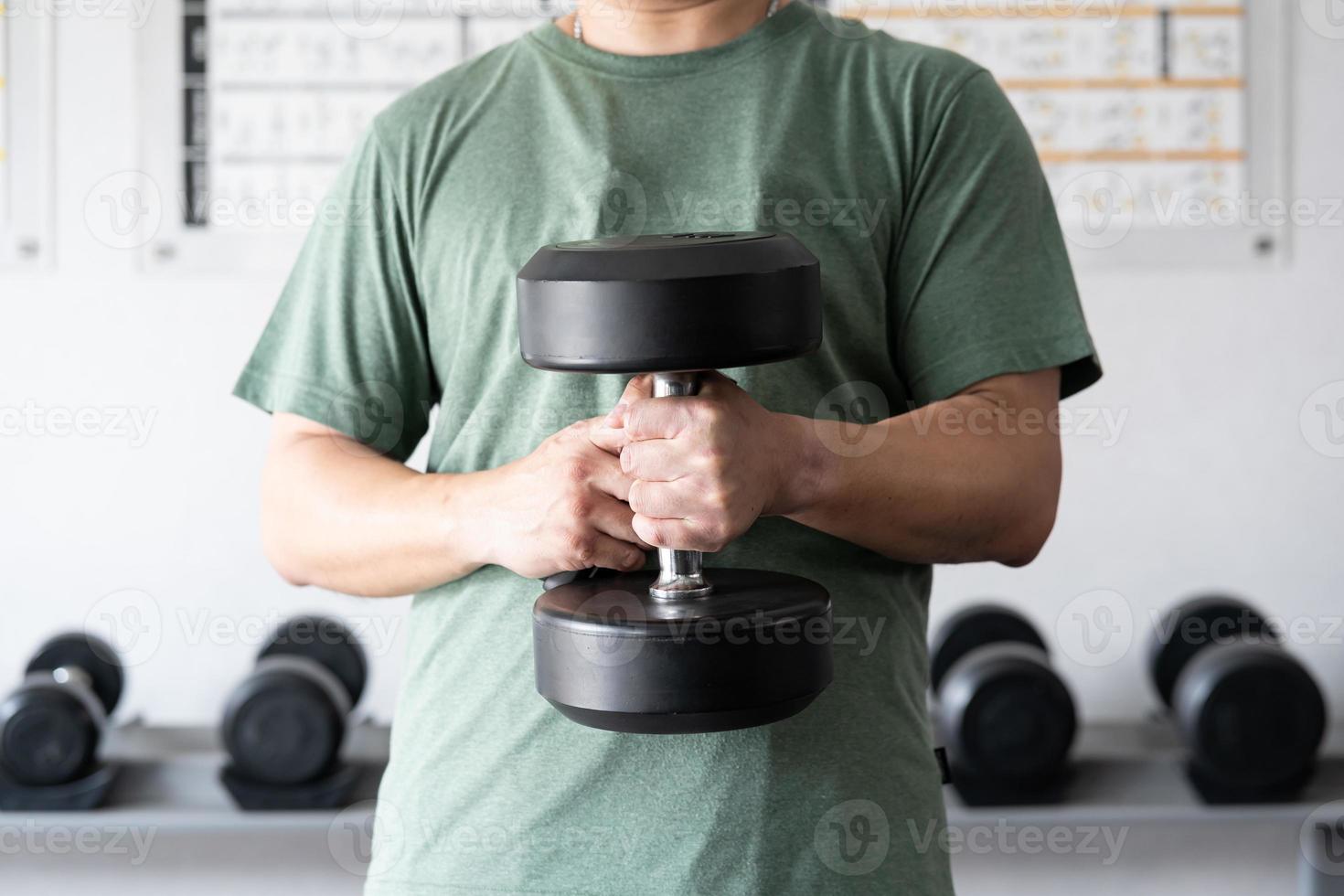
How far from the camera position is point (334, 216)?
101 cm

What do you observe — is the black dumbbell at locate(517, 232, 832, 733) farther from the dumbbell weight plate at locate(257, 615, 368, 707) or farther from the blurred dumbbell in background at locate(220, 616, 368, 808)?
the dumbbell weight plate at locate(257, 615, 368, 707)

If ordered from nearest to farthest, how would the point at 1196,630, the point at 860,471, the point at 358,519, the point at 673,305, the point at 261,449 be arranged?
the point at 673,305 → the point at 860,471 → the point at 358,519 → the point at 1196,630 → the point at 261,449

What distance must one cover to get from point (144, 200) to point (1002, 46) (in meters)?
1.66

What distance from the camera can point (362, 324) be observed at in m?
1.00

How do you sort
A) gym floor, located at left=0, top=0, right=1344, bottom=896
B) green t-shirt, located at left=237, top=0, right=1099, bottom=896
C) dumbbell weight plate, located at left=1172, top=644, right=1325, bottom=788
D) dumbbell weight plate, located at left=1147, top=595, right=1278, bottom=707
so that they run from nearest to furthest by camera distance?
green t-shirt, located at left=237, top=0, right=1099, bottom=896 → dumbbell weight plate, located at left=1172, top=644, right=1325, bottom=788 → dumbbell weight plate, located at left=1147, top=595, right=1278, bottom=707 → gym floor, located at left=0, top=0, right=1344, bottom=896

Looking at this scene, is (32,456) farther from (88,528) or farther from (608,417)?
(608,417)

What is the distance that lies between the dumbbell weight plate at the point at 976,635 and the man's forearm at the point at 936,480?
146 centimetres

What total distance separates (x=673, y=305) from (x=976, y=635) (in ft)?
5.84

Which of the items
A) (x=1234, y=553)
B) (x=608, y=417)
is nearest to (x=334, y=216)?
(x=608, y=417)

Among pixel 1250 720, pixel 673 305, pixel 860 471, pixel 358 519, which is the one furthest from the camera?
pixel 1250 720

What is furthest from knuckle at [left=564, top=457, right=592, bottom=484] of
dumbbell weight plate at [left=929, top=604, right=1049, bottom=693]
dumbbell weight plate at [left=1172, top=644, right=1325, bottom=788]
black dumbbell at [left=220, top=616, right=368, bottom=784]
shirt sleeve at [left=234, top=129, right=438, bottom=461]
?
dumbbell weight plate at [left=929, top=604, right=1049, bottom=693]

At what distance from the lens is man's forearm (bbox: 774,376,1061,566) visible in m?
0.82

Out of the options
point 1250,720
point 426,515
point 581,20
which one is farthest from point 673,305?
point 1250,720

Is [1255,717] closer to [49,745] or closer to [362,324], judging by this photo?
[362,324]
